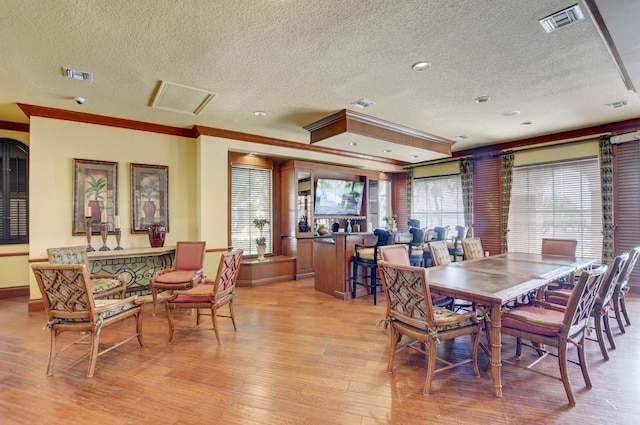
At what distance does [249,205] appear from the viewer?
20.9ft

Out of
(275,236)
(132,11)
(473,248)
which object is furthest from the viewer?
(275,236)

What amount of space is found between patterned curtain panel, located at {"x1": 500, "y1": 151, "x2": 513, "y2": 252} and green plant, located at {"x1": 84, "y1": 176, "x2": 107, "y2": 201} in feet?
25.7

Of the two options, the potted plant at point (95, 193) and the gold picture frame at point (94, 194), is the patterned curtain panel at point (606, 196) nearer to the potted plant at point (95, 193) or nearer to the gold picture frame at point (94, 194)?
the gold picture frame at point (94, 194)

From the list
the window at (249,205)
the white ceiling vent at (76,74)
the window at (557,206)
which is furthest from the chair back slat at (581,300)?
the window at (249,205)

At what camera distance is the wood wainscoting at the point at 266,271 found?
586 centimetres

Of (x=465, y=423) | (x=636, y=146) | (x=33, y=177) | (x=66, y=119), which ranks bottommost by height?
(x=465, y=423)

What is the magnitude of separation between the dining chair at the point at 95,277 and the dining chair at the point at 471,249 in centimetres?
485

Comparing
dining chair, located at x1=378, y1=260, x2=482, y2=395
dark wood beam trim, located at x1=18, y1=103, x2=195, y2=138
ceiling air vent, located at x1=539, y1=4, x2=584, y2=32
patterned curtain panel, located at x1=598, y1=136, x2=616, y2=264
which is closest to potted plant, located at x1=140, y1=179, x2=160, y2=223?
dark wood beam trim, located at x1=18, y1=103, x2=195, y2=138

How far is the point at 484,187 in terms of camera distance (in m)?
6.98

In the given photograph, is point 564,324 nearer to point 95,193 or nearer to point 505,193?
point 505,193

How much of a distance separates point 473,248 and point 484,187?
310 centimetres

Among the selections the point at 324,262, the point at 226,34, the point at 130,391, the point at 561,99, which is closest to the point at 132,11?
the point at 226,34

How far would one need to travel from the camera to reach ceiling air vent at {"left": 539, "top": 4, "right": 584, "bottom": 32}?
7.61 ft

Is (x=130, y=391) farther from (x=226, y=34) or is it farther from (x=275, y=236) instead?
(x=275, y=236)
